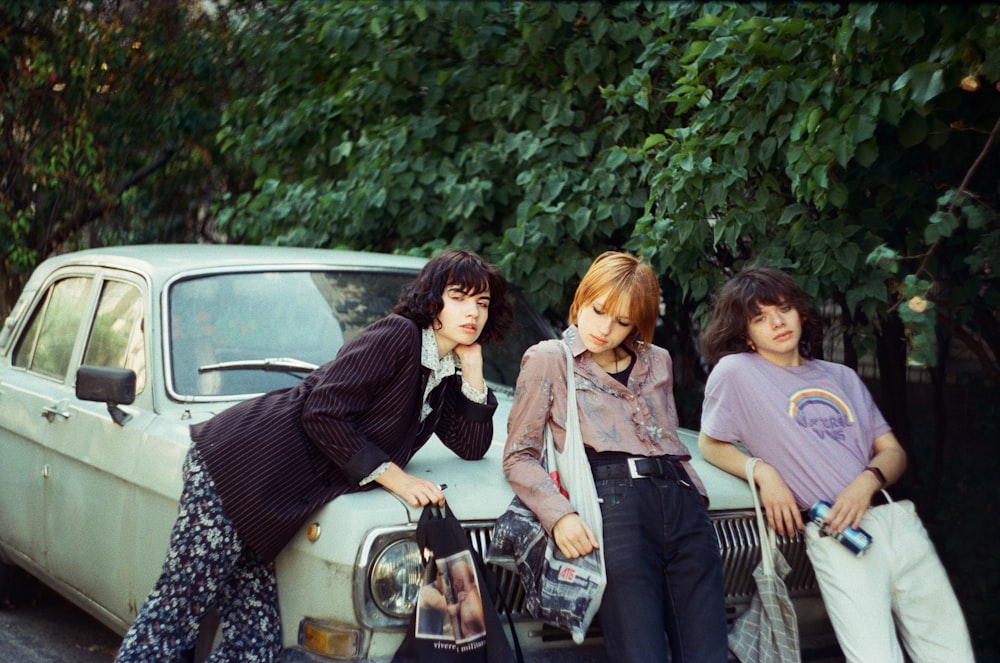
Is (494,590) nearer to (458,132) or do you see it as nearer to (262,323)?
(262,323)

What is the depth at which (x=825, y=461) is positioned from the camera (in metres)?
3.68

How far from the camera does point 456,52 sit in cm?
725

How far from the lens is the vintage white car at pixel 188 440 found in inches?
127

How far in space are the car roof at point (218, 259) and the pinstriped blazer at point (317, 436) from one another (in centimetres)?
110

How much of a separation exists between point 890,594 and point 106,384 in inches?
102

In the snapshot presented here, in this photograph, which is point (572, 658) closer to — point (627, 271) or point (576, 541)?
point (576, 541)

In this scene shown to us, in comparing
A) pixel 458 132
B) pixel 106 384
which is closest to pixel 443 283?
pixel 106 384

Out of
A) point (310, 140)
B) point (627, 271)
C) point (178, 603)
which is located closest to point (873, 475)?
point (627, 271)

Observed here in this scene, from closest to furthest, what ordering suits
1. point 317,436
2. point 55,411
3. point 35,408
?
1. point 317,436
2. point 55,411
3. point 35,408

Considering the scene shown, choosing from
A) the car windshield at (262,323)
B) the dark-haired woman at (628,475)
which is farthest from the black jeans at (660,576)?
the car windshield at (262,323)

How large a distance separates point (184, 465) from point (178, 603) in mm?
414

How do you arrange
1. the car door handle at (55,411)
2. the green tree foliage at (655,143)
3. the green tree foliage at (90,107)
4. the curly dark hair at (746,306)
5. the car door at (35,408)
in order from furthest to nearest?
the green tree foliage at (90,107), the car door at (35,408), the car door handle at (55,411), the green tree foliage at (655,143), the curly dark hair at (746,306)

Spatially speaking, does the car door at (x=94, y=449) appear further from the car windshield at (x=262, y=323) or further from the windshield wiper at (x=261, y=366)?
the windshield wiper at (x=261, y=366)

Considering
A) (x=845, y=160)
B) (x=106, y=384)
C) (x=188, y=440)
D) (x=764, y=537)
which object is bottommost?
(x=764, y=537)
